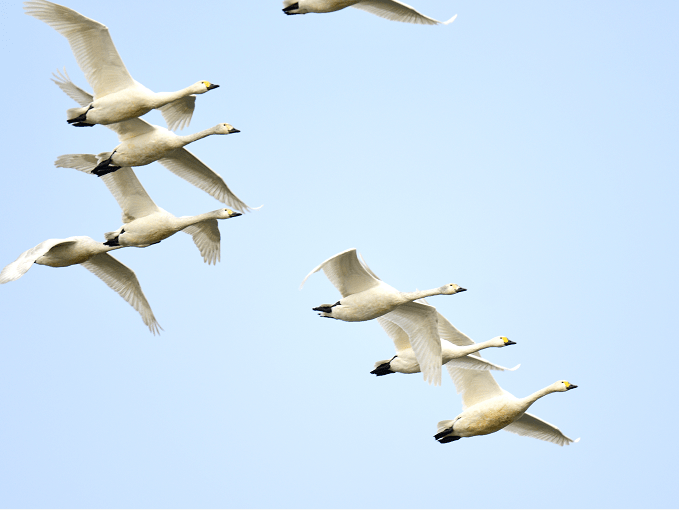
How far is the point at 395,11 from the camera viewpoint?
90.6 feet

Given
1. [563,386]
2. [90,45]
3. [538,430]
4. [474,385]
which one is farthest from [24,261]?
[538,430]

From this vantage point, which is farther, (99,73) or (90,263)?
(90,263)

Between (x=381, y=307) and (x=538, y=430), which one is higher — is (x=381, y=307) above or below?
above

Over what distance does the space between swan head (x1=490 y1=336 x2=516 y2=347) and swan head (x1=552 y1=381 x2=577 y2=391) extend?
4.59 ft

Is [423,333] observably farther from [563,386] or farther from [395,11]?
[395,11]

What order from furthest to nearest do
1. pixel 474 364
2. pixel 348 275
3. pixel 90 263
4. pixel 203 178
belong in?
pixel 90 263 < pixel 203 178 < pixel 474 364 < pixel 348 275

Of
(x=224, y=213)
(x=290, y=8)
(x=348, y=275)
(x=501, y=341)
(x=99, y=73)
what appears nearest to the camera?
(x=348, y=275)

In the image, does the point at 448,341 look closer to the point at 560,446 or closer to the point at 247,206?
the point at 560,446

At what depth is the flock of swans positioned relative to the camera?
995 inches

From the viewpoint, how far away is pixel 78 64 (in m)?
26.2

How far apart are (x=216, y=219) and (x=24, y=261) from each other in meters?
5.19

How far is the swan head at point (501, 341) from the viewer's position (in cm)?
2645

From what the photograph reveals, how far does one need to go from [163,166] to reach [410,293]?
752 centimetres

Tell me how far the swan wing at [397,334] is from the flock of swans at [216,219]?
2 cm
